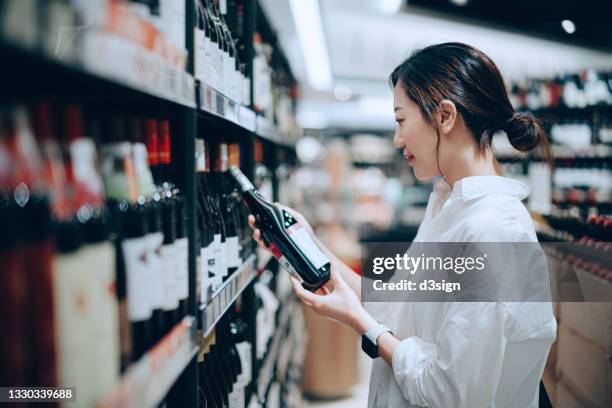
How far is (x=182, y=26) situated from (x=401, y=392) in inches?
42.9

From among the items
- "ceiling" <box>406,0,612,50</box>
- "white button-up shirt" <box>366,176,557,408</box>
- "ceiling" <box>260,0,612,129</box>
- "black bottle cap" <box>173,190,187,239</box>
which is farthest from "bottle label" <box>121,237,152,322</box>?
"ceiling" <box>406,0,612,50</box>

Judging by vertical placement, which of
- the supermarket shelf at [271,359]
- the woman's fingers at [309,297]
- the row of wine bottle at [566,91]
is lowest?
the supermarket shelf at [271,359]

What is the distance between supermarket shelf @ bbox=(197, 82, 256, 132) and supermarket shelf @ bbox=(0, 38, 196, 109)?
75 millimetres

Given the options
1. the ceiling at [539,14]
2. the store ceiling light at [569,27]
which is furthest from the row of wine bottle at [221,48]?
the ceiling at [539,14]

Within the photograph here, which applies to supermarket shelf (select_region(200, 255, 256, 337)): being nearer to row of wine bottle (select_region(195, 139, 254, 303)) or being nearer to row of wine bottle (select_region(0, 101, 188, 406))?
row of wine bottle (select_region(195, 139, 254, 303))

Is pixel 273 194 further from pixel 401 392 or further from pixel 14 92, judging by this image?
pixel 14 92

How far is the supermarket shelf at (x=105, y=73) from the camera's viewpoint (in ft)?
1.75

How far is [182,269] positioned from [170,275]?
2.8 inches

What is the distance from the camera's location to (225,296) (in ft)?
4.56

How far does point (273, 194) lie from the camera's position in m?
2.87

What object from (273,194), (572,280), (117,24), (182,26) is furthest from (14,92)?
(572,280)

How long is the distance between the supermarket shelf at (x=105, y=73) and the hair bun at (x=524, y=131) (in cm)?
93

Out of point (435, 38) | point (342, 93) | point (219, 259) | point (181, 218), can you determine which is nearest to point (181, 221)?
point (181, 218)

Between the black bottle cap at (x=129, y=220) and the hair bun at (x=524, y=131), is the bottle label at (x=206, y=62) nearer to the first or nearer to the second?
the black bottle cap at (x=129, y=220)
